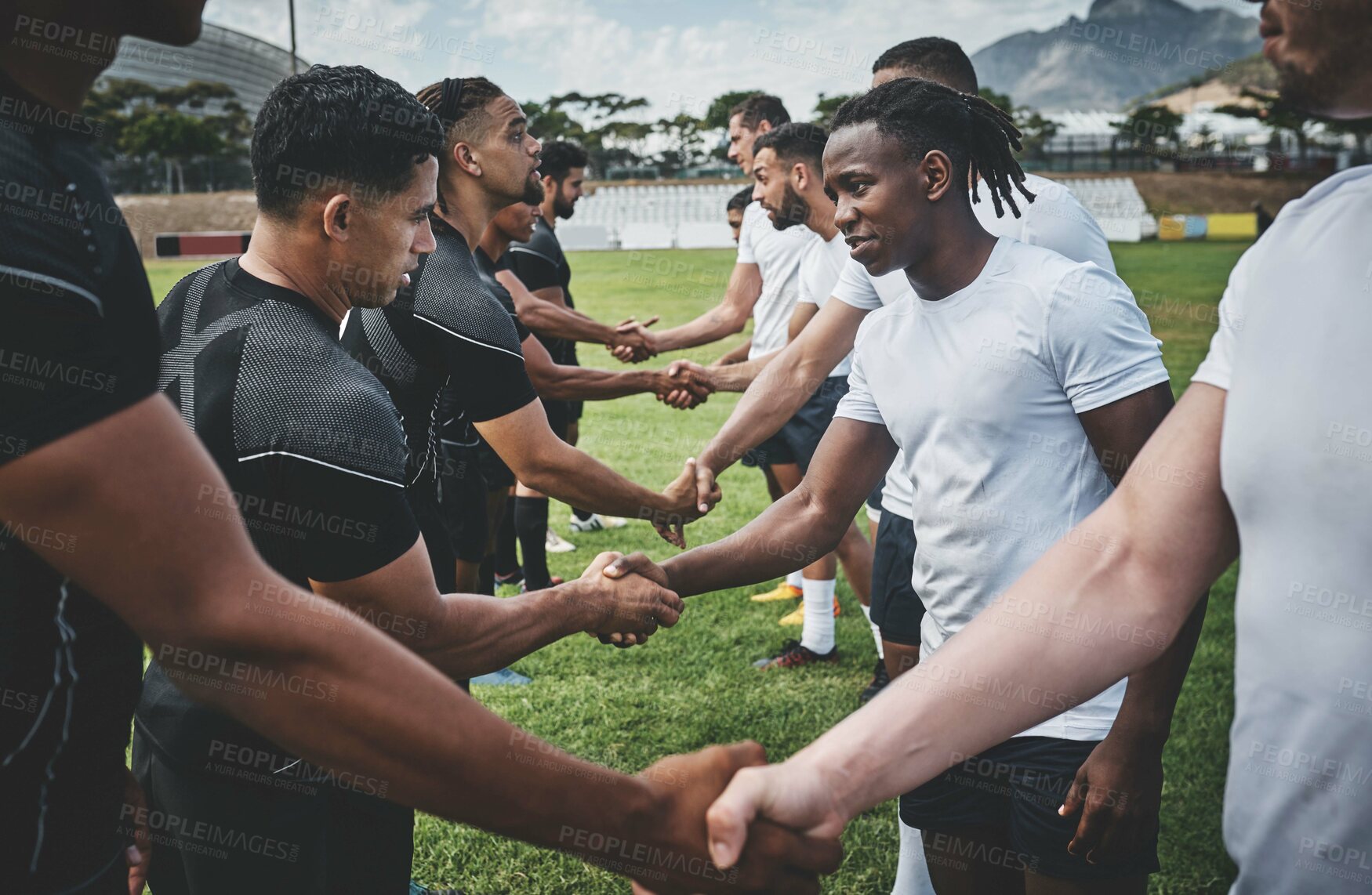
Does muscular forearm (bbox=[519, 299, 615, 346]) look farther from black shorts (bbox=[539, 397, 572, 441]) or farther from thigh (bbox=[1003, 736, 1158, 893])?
thigh (bbox=[1003, 736, 1158, 893])

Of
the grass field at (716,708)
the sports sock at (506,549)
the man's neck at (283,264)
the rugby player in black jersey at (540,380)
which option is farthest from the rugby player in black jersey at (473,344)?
the sports sock at (506,549)

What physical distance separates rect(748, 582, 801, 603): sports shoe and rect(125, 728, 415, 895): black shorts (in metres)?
A: 4.84

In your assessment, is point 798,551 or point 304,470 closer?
point 304,470

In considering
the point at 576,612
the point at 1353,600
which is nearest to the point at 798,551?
the point at 576,612

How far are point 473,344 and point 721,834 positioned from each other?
231 cm

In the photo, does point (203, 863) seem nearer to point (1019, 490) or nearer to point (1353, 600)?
point (1019, 490)

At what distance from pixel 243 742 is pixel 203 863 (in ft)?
1.12

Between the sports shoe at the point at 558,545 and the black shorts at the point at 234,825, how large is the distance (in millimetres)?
5804

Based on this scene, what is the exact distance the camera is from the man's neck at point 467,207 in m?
4.00

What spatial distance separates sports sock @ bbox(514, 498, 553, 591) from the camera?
7.16m

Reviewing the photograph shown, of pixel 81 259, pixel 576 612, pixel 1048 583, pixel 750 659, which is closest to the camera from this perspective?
pixel 81 259

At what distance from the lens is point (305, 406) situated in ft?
7.01

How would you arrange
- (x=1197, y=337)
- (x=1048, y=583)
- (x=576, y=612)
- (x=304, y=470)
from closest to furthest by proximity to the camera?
(x=1048, y=583), (x=304, y=470), (x=576, y=612), (x=1197, y=337)

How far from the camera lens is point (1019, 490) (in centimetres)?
262
